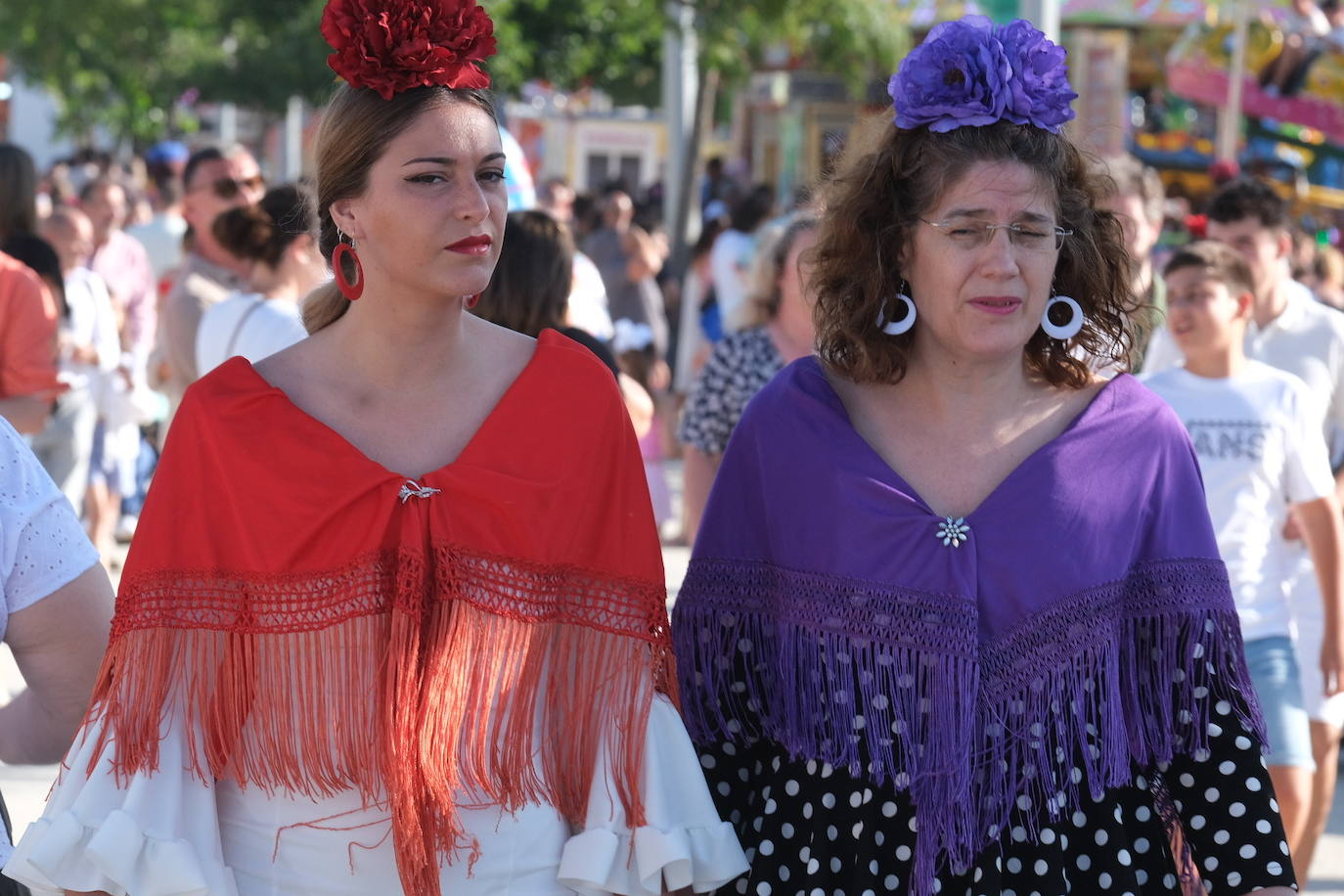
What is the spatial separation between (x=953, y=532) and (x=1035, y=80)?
739 mm

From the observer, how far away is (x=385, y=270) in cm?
265

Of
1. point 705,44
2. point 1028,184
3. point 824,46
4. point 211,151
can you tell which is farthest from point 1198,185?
point 1028,184

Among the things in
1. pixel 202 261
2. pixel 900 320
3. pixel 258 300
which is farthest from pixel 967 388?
pixel 202 261

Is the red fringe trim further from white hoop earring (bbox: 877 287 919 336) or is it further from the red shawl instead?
white hoop earring (bbox: 877 287 919 336)

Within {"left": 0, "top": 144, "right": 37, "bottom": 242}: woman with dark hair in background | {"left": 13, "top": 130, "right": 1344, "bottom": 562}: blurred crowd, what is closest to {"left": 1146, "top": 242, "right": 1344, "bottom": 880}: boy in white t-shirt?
{"left": 13, "top": 130, "right": 1344, "bottom": 562}: blurred crowd

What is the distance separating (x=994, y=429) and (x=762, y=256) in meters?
2.86

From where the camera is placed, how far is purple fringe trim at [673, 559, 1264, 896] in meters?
2.73

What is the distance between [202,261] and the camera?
6.60 meters

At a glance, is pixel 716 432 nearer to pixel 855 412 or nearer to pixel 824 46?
pixel 855 412

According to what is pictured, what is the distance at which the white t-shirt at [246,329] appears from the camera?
5.21 meters

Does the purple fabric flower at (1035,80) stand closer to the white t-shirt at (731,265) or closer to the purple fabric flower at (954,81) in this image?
the purple fabric flower at (954,81)

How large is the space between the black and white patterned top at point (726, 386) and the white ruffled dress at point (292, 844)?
2614mm

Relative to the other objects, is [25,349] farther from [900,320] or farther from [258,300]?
[900,320]

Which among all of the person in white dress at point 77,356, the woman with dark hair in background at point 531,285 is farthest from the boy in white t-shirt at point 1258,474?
the person in white dress at point 77,356
